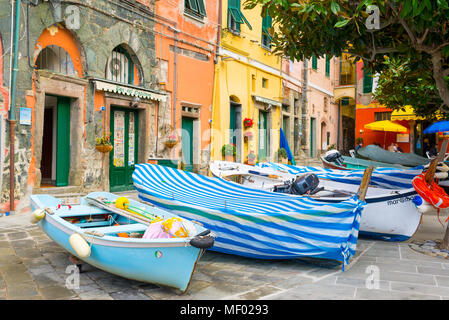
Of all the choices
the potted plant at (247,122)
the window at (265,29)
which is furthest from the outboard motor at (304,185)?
the window at (265,29)

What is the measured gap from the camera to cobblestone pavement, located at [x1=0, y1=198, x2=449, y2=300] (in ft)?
12.0

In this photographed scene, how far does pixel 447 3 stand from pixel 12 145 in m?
6.94

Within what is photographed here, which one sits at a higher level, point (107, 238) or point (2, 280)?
point (107, 238)

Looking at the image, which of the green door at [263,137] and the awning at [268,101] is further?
the green door at [263,137]

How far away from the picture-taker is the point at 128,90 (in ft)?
30.5

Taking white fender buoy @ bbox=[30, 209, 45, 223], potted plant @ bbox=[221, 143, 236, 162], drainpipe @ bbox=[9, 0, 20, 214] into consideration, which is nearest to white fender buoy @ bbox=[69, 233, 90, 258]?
white fender buoy @ bbox=[30, 209, 45, 223]

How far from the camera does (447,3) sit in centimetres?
423

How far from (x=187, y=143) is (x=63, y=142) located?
4.23 meters

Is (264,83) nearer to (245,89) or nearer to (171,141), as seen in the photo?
(245,89)

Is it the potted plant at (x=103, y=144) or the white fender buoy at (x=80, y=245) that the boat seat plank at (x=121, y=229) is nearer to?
the white fender buoy at (x=80, y=245)

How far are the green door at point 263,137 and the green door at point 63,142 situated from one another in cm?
868

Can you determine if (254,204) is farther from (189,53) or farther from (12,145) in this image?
(189,53)

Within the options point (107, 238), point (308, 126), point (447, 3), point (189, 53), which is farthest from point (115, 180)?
point (308, 126)

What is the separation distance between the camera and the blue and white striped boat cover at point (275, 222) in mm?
4293
